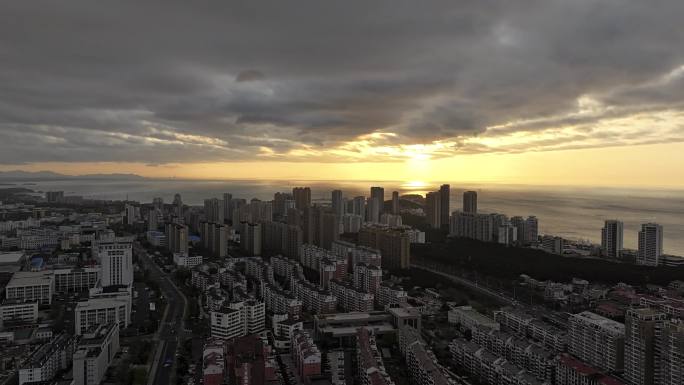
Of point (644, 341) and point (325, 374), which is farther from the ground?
point (644, 341)

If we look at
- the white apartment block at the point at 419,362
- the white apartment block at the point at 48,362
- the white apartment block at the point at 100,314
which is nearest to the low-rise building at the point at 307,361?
the white apartment block at the point at 419,362

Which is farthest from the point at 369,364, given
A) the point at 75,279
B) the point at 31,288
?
the point at 75,279

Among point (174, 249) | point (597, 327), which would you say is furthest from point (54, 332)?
point (597, 327)

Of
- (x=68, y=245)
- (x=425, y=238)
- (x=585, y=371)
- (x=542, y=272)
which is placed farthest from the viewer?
Answer: (x=425, y=238)

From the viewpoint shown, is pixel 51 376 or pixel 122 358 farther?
pixel 122 358

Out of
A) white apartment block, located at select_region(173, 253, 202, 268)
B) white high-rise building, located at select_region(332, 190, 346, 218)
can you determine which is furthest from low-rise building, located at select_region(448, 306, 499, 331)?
white high-rise building, located at select_region(332, 190, 346, 218)

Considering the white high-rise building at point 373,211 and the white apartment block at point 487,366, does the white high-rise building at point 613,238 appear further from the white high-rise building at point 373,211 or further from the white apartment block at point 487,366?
the white high-rise building at point 373,211

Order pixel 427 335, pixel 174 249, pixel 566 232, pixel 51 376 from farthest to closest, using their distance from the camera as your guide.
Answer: pixel 566 232
pixel 174 249
pixel 427 335
pixel 51 376

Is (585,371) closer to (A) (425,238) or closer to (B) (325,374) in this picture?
(B) (325,374)
